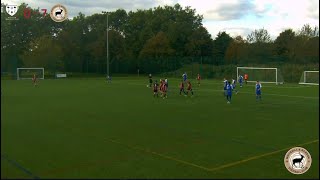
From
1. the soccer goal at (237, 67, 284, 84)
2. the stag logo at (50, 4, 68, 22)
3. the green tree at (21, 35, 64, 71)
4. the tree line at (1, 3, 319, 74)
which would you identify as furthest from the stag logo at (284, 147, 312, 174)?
the tree line at (1, 3, 319, 74)

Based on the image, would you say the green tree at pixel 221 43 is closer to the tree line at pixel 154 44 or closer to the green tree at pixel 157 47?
the tree line at pixel 154 44

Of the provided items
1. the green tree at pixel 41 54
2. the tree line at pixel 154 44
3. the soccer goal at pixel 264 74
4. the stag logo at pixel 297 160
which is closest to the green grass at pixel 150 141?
the stag logo at pixel 297 160

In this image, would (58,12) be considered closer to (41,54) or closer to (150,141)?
(150,141)

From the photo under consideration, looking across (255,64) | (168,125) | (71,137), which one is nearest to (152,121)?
(168,125)

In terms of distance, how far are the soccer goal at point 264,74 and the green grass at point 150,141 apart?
31.7 metres

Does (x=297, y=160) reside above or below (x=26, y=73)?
below

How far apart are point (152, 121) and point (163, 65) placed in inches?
2300

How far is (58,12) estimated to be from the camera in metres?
6.12

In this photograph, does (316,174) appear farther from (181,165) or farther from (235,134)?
(235,134)

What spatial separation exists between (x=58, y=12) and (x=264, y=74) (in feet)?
169

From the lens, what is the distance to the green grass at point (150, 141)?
17.0ft

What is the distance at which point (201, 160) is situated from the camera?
10266 mm

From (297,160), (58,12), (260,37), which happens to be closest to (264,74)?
(260,37)

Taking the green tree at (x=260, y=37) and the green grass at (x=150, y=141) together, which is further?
the green tree at (x=260, y=37)
